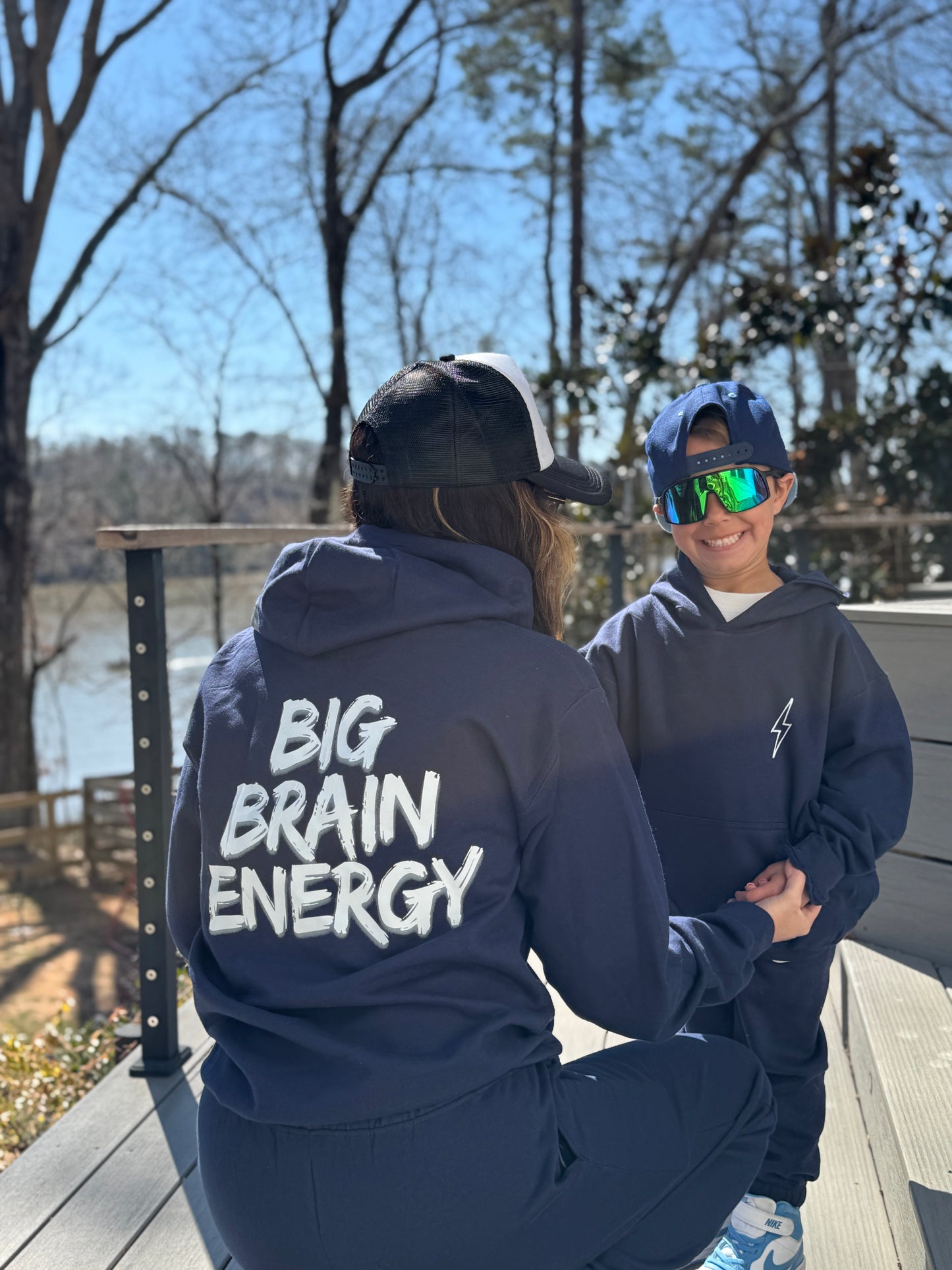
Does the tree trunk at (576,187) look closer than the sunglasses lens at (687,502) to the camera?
No

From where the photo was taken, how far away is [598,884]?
103cm

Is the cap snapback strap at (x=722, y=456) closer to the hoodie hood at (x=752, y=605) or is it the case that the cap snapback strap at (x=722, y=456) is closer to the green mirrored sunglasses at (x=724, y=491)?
the green mirrored sunglasses at (x=724, y=491)

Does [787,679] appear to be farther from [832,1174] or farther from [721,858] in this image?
[832,1174]

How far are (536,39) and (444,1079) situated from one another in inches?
674

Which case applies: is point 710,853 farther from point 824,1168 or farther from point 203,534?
point 203,534

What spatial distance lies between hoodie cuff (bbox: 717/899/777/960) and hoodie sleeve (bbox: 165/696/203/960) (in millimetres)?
581

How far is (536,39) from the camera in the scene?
614 inches

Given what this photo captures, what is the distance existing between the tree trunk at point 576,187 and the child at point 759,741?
11101mm

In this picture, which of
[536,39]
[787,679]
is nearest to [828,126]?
[536,39]

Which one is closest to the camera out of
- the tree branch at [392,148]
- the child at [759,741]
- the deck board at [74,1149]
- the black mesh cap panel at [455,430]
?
the black mesh cap panel at [455,430]

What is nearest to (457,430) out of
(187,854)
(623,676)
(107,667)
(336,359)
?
(187,854)

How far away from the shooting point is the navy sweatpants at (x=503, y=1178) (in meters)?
0.97

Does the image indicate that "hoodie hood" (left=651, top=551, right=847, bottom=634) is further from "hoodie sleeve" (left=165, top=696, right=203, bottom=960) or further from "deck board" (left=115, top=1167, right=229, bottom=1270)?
"deck board" (left=115, top=1167, right=229, bottom=1270)

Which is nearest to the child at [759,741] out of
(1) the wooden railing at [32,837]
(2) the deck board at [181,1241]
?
(2) the deck board at [181,1241]
